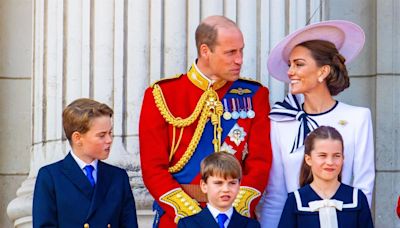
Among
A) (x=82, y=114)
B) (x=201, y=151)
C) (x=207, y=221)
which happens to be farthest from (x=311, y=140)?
(x=82, y=114)

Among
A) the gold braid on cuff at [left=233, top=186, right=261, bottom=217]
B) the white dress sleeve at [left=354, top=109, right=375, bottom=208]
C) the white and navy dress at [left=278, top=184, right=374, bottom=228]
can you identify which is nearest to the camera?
the white and navy dress at [left=278, top=184, right=374, bottom=228]

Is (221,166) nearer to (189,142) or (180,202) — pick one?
(180,202)

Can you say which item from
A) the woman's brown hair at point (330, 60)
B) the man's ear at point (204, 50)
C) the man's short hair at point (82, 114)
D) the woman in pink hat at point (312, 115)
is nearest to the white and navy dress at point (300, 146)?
the woman in pink hat at point (312, 115)

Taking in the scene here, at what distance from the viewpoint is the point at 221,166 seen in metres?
6.74

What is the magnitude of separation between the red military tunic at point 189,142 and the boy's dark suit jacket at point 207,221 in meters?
0.17

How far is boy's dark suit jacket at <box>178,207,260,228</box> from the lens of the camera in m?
6.75

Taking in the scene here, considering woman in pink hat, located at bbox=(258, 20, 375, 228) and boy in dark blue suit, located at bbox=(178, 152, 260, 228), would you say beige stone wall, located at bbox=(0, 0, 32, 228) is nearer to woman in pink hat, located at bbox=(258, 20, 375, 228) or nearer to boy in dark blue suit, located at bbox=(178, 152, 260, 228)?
woman in pink hat, located at bbox=(258, 20, 375, 228)

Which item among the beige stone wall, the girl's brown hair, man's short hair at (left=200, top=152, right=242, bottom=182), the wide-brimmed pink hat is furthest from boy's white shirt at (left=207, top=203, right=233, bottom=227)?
the beige stone wall

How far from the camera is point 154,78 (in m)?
7.99

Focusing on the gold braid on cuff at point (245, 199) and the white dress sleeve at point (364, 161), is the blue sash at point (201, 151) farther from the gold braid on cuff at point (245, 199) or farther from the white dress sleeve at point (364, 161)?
the white dress sleeve at point (364, 161)

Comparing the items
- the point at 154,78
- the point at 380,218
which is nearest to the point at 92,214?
the point at 154,78

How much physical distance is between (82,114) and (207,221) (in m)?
0.85

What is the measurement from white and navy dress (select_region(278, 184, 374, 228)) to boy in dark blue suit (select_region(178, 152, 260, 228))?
0.24 m

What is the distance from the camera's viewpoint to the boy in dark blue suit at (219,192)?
22.1 feet
